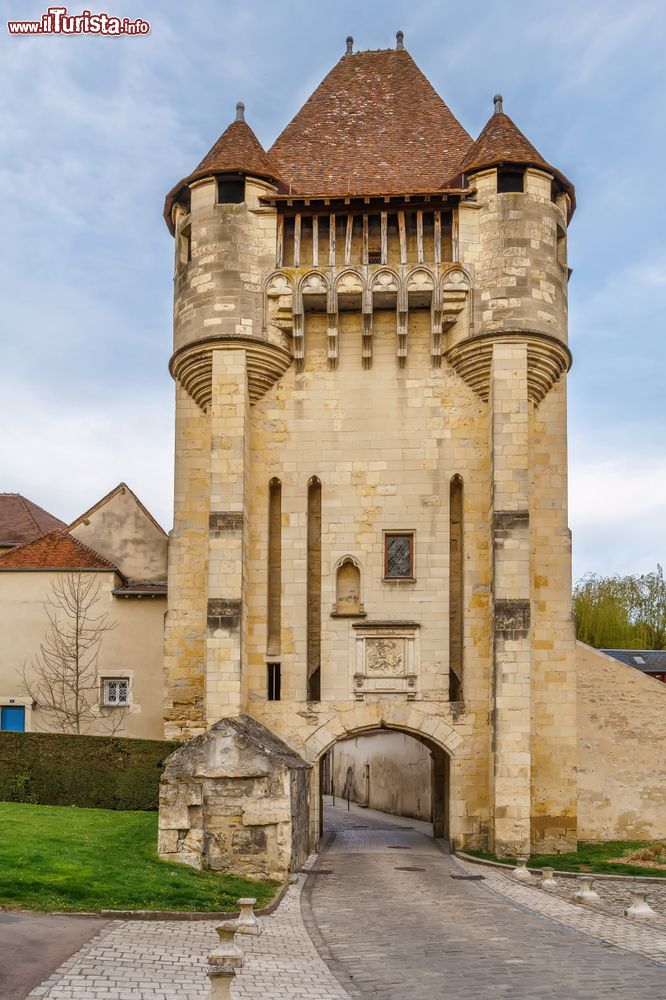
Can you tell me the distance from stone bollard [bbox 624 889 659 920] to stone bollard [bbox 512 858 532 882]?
15.2 ft

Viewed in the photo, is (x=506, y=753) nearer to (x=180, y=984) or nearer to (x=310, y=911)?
(x=310, y=911)

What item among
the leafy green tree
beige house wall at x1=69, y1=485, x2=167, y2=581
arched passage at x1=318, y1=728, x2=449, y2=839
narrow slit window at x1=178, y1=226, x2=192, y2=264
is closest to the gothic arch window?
arched passage at x1=318, y1=728, x2=449, y2=839

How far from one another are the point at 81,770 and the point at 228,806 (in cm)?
840

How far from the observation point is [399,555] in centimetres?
2556

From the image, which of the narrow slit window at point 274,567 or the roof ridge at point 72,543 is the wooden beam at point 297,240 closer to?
the narrow slit window at point 274,567

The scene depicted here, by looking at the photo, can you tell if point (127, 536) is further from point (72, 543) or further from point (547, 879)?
point (547, 879)

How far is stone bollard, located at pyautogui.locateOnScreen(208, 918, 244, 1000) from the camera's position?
28.5 feet

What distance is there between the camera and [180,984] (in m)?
10.3

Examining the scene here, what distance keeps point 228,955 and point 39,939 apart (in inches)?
126

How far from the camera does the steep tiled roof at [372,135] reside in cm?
2798

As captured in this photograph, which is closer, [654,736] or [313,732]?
[313,732]

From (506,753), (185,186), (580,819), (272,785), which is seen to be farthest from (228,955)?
(185,186)

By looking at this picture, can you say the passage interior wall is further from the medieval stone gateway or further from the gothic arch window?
the gothic arch window

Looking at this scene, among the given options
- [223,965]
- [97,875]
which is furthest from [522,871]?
[223,965]
